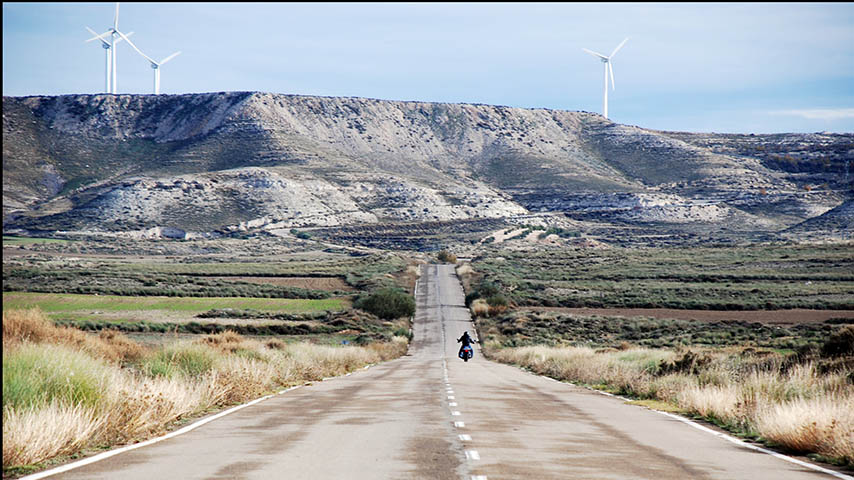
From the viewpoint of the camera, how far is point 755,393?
16484 mm

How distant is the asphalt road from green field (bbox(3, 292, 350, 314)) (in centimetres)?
5021

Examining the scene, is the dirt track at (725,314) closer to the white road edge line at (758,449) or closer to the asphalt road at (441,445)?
the white road edge line at (758,449)

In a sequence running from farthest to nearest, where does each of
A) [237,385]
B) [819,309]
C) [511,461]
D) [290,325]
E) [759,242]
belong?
[759,242], [819,309], [290,325], [237,385], [511,461]

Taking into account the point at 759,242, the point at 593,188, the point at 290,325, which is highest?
the point at 593,188

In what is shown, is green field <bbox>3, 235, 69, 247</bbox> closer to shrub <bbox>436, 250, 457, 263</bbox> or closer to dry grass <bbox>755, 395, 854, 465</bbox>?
shrub <bbox>436, 250, 457, 263</bbox>

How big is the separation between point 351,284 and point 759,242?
77.5 metres

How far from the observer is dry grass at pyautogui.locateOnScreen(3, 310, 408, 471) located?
991cm

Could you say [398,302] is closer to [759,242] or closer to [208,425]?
[208,425]

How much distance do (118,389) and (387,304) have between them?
66917 millimetres

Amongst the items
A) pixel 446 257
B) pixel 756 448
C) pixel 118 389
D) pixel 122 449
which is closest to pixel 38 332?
pixel 118 389

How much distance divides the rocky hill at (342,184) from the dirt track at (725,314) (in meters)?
75.6

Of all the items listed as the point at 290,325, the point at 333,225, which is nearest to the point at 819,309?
the point at 290,325

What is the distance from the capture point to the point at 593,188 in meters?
170

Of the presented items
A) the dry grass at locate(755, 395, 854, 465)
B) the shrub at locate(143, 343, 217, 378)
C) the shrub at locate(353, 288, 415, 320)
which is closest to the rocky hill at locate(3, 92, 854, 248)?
the shrub at locate(353, 288, 415, 320)
